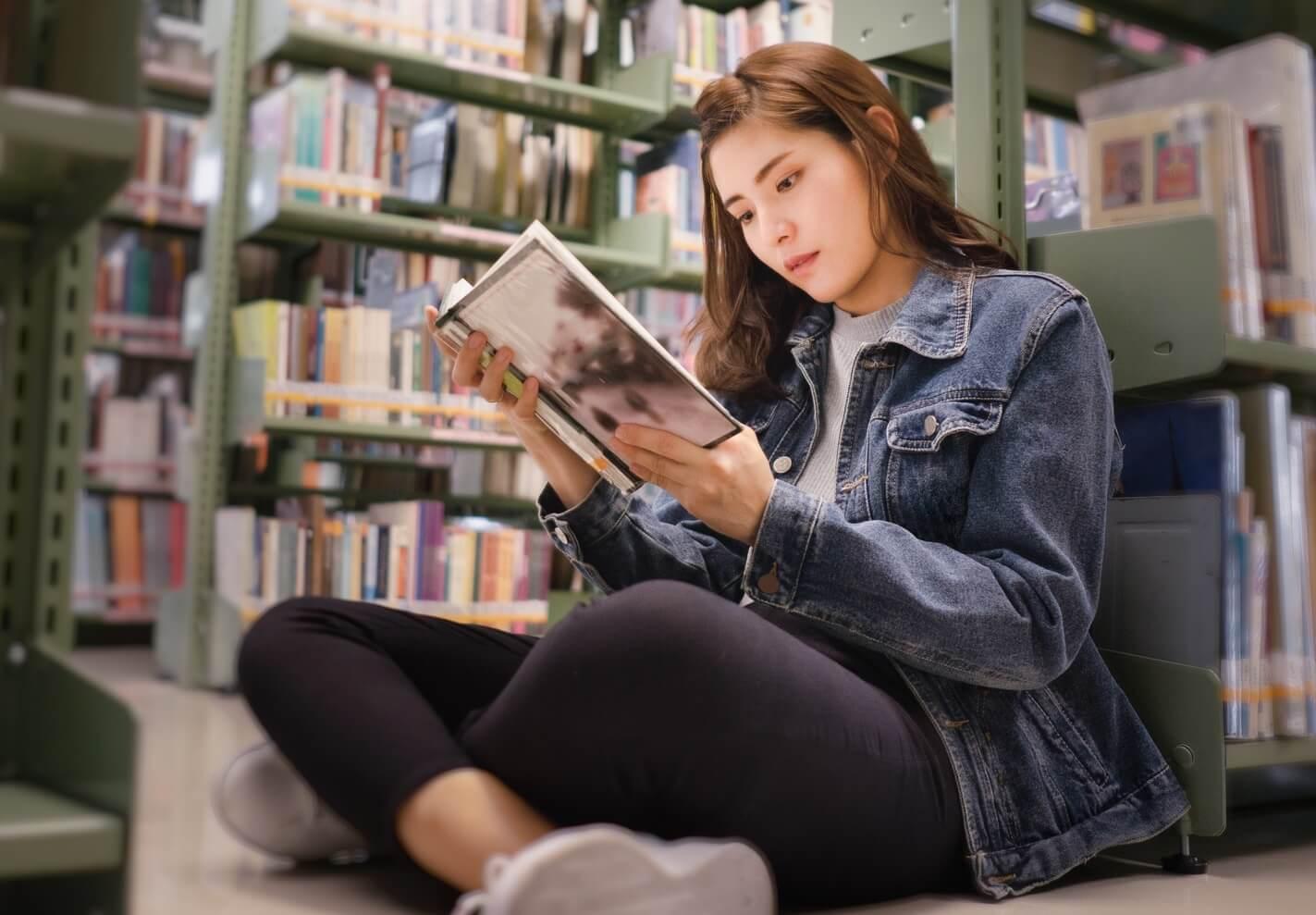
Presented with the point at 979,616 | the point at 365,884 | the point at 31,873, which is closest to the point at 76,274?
the point at 31,873

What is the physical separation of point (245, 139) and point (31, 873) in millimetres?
2918

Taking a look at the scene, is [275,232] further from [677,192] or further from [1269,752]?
[1269,752]

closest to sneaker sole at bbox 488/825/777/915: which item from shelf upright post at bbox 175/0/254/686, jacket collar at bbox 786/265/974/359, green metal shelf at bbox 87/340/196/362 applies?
jacket collar at bbox 786/265/974/359

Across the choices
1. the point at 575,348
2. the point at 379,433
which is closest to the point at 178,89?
the point at 379,433

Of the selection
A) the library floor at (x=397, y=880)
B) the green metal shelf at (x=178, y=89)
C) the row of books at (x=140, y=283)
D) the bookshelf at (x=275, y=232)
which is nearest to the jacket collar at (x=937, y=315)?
the library floor at (x=397, y=880)

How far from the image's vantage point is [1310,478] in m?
1.46

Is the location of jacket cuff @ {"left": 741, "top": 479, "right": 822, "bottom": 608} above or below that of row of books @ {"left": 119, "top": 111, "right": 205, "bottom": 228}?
below

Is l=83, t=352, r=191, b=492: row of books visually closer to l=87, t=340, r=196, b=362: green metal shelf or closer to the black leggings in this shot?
l=87, t=340, r=196, b=362: green metal shelf

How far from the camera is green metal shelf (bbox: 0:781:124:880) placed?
73cm

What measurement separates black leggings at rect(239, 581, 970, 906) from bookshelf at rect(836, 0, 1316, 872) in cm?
35

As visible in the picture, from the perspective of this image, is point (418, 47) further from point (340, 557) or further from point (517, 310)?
point (517, 310)

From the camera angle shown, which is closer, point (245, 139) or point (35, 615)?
point (35, 615)

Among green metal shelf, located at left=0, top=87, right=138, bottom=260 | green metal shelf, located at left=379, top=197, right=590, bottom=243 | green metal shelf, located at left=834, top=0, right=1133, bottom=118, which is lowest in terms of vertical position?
green metal shelf, located at left=0, top=87, right=138, bottom=260

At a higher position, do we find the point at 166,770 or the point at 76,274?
the point at 76,274
